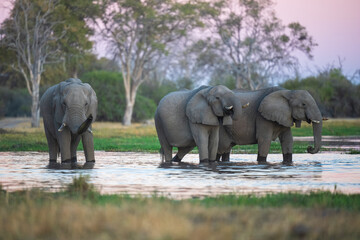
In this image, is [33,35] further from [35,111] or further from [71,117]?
[71,117]

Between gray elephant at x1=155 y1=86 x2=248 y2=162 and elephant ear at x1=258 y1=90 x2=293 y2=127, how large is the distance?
883 millimetres

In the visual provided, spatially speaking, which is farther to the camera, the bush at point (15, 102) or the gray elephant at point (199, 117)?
the bush at point (15, 102)

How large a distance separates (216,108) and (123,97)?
4341 centimetres

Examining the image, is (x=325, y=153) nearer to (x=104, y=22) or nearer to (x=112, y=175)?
(x=112, y=175)

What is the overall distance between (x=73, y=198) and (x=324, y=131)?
3106 cm

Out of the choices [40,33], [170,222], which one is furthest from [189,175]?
[40,33]

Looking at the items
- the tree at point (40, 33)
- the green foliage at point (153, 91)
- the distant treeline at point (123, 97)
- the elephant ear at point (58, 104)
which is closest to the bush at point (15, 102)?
the distant treeline at point (123, 97)

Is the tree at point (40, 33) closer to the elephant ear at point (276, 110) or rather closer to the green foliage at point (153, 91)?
the green foliage at point (153, 91)

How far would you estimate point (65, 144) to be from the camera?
16.8 m

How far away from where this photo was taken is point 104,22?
5188 centimetres

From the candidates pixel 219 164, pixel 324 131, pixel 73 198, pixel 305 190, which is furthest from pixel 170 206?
pixel 324 131

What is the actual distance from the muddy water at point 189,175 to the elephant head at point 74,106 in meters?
1.00

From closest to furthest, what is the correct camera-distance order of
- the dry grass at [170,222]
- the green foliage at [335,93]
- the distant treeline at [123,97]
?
the dry grass at [170,222], the distant treeline at [123,97], the green foliage at [335,93]

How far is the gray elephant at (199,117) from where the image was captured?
17.3 meters
